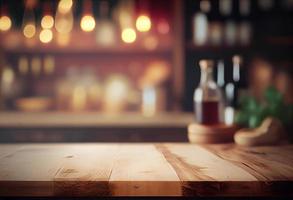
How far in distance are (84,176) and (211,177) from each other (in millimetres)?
311

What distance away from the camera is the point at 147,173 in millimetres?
1170

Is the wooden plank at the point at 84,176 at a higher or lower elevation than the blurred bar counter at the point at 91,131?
higher

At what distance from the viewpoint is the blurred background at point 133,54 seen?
12.9ft

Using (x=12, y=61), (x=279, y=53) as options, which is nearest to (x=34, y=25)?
(x=12, y=61)

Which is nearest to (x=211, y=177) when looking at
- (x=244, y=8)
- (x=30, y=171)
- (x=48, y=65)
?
(x=30, y=171)

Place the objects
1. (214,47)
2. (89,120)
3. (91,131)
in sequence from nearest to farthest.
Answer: (91,131), (89,120), (214,47)

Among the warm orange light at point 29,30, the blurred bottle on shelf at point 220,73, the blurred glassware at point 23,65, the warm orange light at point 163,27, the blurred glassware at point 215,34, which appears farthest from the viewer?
the blurred glassware at point 23,65

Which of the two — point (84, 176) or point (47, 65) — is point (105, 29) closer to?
point (47, 65)

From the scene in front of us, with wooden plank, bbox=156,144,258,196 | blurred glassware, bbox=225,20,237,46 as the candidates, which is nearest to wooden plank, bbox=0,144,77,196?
wooden plank, bbox=156,144,258,196

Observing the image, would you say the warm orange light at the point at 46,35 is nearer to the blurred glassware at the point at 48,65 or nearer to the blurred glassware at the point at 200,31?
the blurred glassware at the point at 48,65

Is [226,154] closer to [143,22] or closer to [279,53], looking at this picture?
[143,22]

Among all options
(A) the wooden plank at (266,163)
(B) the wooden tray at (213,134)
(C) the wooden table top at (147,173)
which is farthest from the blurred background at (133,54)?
(C) the wooden table top at (147,173)

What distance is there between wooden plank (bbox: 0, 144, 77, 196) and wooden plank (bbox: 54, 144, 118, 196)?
2 cm

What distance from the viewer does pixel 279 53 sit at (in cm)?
409
